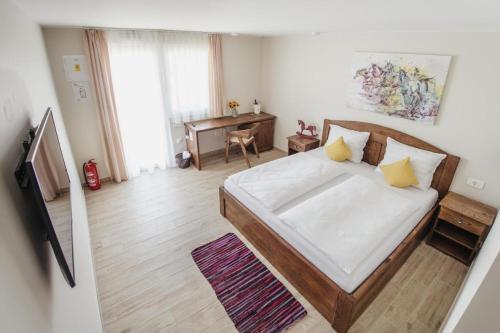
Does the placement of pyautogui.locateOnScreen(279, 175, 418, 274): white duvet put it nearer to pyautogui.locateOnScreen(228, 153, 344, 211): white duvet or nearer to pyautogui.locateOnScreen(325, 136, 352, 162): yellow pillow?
pyautogui.locateOnScreen(228, 153, 344, 211): white duvet

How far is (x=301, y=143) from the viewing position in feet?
13.9

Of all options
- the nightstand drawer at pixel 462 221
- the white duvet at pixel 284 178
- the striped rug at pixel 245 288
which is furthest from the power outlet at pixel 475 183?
the striped rug at pixel 245 288

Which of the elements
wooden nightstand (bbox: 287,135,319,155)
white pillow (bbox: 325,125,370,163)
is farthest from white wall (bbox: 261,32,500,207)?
wooden nightstand (bbox: 287,135,319,155)

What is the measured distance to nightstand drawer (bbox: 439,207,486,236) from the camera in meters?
2.46

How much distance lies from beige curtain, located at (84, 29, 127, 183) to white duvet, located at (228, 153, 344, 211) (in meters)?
2.04

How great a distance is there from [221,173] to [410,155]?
2.80 metres

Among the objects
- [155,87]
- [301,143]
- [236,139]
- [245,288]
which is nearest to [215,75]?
[155,87]

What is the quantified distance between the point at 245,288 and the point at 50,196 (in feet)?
5.90

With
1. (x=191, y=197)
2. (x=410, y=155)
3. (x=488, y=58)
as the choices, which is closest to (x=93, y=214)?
(x=191, y=197)

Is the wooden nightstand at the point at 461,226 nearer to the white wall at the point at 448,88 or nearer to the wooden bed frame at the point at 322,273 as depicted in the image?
the wooden bed frame at the point at 322,273

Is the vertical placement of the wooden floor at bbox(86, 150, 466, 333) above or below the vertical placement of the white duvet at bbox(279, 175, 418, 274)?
below

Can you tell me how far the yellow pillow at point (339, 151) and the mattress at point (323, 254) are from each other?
99 millimetres

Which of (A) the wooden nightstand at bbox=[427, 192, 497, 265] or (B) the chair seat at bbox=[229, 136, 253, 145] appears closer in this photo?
(A) the wooden nightstand at bbox=[427, 192, 497, 265]

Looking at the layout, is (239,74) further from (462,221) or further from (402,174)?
(462,221)
